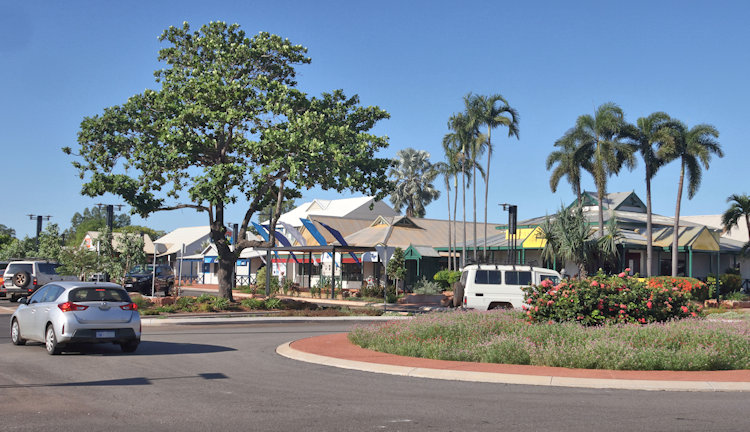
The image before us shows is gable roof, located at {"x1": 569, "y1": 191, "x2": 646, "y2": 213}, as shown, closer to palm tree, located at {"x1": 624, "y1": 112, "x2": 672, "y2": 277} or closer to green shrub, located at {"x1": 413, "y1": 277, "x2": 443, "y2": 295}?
palm tree, located at {"x1": 624, "y1": 112, "x2": 672, "y2": 277}

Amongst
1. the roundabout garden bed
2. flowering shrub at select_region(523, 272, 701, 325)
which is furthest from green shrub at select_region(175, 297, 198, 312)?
flowering shrub at select_region(523, 272, 701, 325)

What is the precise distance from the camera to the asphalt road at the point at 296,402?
8.04 meters

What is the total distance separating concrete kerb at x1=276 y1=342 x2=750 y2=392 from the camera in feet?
35.1

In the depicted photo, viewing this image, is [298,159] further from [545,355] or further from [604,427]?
[604,427]

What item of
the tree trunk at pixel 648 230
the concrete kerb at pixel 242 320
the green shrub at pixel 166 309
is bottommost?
the concrete kerb at pixel 242 320

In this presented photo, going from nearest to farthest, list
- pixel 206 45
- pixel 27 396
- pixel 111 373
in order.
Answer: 1. pixel 27 396
2. pixel 111 373
3. pixel 206 45

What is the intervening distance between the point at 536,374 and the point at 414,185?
69577mm

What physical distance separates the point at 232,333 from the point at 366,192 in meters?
10.5

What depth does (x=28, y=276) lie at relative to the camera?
105 feet

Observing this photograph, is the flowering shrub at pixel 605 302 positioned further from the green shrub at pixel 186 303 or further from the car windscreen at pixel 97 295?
the green shrub at pixel 186 303

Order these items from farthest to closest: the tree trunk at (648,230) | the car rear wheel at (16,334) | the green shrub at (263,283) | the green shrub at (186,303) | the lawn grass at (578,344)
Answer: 1. the green shrub at (263,283)
2. the tree trunk at (648,230)
3. the green shrub at (186,303)
4. the car rear wheel at (16,334)
5. the lawn grass at (578,344)

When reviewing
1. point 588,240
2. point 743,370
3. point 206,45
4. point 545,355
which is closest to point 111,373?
point 545,355

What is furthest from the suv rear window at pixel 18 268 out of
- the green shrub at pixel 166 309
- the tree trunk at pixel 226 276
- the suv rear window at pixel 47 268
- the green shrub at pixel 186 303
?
the tree trunk at pixel 226 276

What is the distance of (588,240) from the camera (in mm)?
37625
